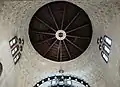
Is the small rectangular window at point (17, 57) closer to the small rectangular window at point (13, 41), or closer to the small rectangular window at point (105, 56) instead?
the small rectangular window at point (13, 41)

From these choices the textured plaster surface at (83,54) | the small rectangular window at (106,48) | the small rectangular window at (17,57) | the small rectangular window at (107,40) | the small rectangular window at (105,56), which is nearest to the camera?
the textured plaster surface at (83,54)

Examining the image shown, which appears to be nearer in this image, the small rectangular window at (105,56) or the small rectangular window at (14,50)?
the small rectangular window at (14,50)

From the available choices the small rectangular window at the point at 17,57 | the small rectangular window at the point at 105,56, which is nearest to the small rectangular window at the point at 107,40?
the small rectangular window at the point at 105,56

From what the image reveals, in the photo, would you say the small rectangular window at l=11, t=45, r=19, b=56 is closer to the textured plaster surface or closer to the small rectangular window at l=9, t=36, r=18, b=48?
the small rectangular window at l=9, t=36, r=18, b=48

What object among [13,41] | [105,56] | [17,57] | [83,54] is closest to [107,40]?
[105,56]

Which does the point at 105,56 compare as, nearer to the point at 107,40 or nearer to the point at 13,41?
the point at 107,40

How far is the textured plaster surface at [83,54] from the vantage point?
30.7 feet

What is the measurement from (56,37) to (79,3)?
2245 mm

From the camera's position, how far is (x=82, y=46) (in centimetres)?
1223

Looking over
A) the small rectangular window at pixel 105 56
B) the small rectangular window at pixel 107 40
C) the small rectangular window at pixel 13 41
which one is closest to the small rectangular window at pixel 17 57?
the small rectangular window at pixel 13 41

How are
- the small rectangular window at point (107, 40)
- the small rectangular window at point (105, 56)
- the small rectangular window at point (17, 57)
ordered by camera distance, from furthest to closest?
the small rectangular window at point (17, 57) → the small rectangular window at point (105, 56) → the small rectangular window at point (107, 40)

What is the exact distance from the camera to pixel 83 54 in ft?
39.6

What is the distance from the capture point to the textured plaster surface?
936cm

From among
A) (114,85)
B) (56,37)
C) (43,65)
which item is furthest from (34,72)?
(114,85)
